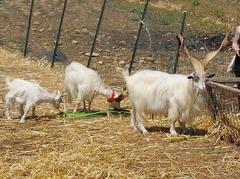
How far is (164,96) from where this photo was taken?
7617 millimetres

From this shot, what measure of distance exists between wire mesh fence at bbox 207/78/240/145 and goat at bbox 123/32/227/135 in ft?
0.67

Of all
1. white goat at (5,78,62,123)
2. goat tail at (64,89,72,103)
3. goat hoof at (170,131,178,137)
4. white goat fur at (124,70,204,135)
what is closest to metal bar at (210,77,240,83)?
white goat fur at (124,70,204,135)

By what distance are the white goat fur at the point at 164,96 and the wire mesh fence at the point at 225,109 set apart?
225mm

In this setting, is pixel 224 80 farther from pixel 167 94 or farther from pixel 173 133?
pixel 173 133

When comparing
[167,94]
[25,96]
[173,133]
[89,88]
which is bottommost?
[173,133]

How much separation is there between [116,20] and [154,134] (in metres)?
11.8

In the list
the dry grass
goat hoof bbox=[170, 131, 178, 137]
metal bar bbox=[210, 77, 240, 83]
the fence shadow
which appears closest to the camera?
the dry grass

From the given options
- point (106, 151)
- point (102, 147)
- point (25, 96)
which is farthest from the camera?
point (25, 96)

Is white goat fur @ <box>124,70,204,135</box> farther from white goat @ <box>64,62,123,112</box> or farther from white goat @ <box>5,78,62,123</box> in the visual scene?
white goat @ <box>5,78,62,123</box>

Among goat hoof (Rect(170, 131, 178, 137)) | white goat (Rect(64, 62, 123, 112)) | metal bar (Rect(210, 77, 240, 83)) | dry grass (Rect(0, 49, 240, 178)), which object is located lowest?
dry grass (Rect(0, 49, 240, 178))

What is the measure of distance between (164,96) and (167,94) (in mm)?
48

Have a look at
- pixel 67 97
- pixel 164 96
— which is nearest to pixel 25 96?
pixel 67 97

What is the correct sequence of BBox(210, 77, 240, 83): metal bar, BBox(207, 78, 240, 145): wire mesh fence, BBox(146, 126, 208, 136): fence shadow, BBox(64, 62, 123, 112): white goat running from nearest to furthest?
BBox(207, 78, 240, 145): wire mesh fence → BBox(210, 77, 240, 83): metal bar → BBox(146, 126, 208, 136): fence shadow → BBox(64, 62, 123, 112): white goat

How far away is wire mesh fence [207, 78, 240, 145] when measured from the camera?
7005mm
